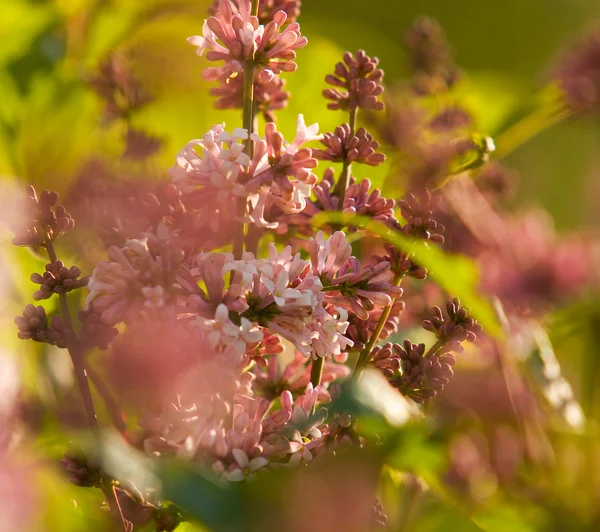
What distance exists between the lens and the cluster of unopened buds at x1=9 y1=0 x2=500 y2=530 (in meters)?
0.33

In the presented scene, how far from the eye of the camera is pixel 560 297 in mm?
642

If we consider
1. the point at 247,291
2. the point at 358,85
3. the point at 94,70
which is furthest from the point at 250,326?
the point at 94,70

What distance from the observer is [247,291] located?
0.34 m

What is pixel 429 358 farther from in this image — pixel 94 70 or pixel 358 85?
pixel 94 70

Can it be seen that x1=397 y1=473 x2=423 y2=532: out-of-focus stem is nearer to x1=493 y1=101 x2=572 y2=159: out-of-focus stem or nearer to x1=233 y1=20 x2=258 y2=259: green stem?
x1=233 y1=20 x2=258 y2=259: green stem

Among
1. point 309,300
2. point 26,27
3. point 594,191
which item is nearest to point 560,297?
point 594,191

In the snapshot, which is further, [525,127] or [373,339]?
[525,127]

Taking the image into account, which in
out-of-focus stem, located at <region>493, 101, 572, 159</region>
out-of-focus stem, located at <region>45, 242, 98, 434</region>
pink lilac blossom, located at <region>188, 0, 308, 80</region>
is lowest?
out-of-focus stem, located at <region>45, 242, 98, 434</region>

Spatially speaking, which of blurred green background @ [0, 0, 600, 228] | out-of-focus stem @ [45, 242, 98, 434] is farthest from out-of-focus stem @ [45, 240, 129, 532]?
blurred green background @ [0, 0, 600, 228]

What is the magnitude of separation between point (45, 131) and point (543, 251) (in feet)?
1.42

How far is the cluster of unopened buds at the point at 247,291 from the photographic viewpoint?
0.33 m

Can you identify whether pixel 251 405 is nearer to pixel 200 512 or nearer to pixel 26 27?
pixel 200 512

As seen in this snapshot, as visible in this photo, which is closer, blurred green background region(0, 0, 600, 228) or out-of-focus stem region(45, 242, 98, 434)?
out-of-focus stem region(45, 242, 98, 434)

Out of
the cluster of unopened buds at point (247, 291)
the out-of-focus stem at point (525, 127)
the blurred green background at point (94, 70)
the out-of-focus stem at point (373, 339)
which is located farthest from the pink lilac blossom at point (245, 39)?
the out-of-focus stem at point (525, 127)
